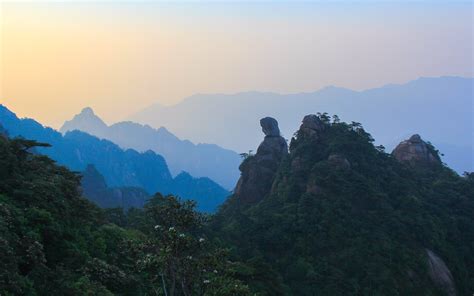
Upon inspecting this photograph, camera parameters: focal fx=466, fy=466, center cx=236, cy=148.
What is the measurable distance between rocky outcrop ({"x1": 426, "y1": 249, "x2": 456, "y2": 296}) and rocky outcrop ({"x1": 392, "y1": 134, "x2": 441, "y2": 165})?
2239 cm

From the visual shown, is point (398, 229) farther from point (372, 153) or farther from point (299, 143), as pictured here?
point (299, 143)

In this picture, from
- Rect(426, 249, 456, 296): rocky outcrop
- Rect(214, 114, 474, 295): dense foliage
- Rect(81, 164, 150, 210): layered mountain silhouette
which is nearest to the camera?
Rect(214, 114, 474, 295): dense foliage

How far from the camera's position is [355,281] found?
1715 inches

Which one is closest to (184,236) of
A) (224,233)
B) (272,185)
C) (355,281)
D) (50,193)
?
(50,193)

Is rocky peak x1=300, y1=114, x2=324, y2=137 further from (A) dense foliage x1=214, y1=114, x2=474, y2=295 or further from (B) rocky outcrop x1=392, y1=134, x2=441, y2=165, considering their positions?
(B) rocky outcrop x1=392, y1=134, x2=441, y2=165

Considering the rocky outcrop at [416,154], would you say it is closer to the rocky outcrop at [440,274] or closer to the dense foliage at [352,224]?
the dense foliage at [352,224]

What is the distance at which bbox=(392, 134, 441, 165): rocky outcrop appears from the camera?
228 feet

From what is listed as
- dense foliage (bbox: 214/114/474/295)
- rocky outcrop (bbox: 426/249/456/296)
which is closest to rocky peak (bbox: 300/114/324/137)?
dense foliage (bbox: 214/114/474/295)

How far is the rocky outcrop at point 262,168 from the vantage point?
66625 mm

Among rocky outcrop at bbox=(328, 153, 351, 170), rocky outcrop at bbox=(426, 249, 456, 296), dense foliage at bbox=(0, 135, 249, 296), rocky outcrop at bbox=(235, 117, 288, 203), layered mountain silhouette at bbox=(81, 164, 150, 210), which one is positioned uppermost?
layered mountain silhouette at bbox=(81, 164, 150, 210)

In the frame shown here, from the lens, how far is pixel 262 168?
2635 inches

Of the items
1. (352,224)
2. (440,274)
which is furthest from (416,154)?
(440,274)

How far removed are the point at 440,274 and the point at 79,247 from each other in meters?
37.4

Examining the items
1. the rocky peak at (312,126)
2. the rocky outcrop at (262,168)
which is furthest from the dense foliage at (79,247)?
the rocky peak at (312,126)
